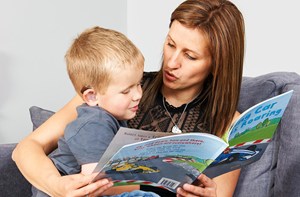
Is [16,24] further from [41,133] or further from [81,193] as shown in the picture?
[81,193]

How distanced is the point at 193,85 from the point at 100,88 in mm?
506

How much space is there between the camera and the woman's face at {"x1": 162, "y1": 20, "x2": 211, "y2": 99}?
1.64m

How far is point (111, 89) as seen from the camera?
52.4 inches

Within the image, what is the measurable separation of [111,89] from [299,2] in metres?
1.30

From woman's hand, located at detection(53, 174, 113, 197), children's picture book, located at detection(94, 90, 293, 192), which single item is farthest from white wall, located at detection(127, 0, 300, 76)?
woman's hand, located at detection(53, 174, 113, 197)

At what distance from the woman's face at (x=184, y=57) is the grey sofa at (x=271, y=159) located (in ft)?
0.82

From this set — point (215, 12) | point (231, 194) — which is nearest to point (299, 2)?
point (215, 12)

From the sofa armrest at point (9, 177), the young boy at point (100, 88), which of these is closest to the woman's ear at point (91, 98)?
the young boy at point (100, 88)

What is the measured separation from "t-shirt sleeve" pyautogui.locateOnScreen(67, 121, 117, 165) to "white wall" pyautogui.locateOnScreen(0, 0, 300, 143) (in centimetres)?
133

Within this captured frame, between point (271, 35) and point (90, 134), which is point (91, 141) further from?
point (271, 35)

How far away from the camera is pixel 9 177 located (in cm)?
191

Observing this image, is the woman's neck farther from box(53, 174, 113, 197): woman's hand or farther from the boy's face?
box(53, 174, 113, 197): woman's hand

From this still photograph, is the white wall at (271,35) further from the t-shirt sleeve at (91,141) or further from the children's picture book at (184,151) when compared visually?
the t-shirt sleeve at (91,141)

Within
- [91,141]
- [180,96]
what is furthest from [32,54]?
[91,141]
